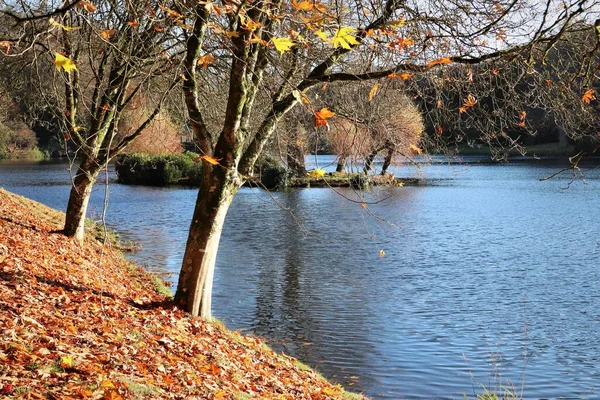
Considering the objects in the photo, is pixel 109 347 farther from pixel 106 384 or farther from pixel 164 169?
pixel 164 169

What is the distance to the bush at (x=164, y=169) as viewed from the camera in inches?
1816

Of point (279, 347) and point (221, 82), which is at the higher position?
point (221, 82)

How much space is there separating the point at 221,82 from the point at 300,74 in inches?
163

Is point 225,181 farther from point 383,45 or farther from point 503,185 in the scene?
point 503,185

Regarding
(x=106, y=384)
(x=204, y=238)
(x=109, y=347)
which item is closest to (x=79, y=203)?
(x=204, y=238)

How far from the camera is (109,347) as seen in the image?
6.67 m

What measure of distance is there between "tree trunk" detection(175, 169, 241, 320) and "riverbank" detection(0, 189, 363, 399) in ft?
1.01

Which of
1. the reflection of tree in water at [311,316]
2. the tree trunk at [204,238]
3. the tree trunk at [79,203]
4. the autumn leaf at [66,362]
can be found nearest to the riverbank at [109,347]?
the autumn leaf at [66,362]

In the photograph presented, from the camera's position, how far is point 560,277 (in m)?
16.5

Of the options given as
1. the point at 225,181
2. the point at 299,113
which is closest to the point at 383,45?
the point at 225,181

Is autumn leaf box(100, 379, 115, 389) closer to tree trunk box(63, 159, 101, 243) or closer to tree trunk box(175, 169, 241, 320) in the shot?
tree trunk box(175, 169, 241, 320)

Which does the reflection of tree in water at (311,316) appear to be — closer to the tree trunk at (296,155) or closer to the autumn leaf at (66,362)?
the tree trunk at (296,155)

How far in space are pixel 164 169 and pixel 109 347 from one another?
132 feet

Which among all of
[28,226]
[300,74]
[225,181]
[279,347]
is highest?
[300,74]
